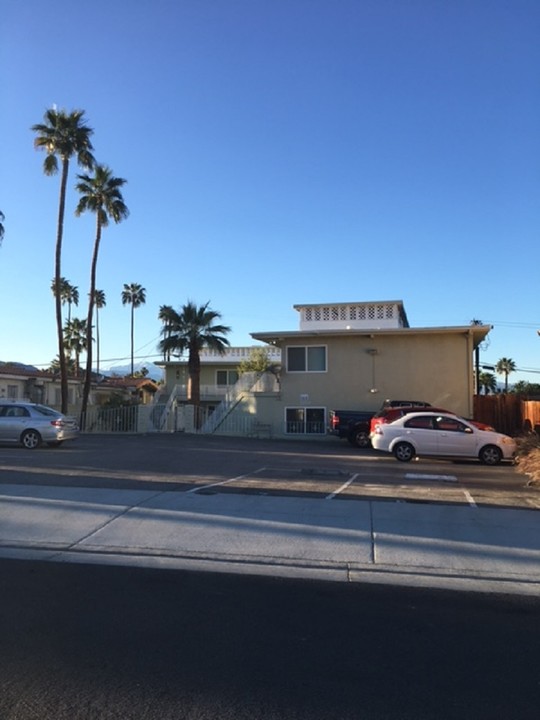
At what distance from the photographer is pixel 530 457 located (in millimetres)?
15414

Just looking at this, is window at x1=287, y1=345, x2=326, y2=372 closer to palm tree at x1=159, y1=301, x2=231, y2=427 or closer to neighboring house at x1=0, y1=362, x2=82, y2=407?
palm tree at x1=159, y1=301, x2=231, y2=427

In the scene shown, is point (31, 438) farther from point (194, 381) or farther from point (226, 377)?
point (226, 377)

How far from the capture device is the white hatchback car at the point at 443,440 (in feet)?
57.8

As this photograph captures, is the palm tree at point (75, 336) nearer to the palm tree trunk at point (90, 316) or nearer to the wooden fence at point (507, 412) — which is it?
the palm tree trunk at point (90, 316)

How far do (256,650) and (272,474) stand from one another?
9310 mm

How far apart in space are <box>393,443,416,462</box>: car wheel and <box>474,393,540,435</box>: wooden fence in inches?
250

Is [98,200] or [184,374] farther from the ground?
[98,200]

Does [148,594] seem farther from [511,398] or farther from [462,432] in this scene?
[511,398]

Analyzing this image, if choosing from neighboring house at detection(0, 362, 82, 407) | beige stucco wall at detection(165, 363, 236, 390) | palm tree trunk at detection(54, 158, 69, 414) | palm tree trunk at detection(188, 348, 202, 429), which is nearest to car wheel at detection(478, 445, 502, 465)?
palm tree trunk at detection(188, 348, 202, 429)

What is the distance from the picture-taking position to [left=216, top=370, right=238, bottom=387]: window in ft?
147

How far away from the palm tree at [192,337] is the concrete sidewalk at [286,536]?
21117 mm

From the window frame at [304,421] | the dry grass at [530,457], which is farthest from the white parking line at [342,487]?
the window frame at [304,421]

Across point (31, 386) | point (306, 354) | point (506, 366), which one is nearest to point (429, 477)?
point (306, 354)

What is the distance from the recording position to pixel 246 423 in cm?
2941
